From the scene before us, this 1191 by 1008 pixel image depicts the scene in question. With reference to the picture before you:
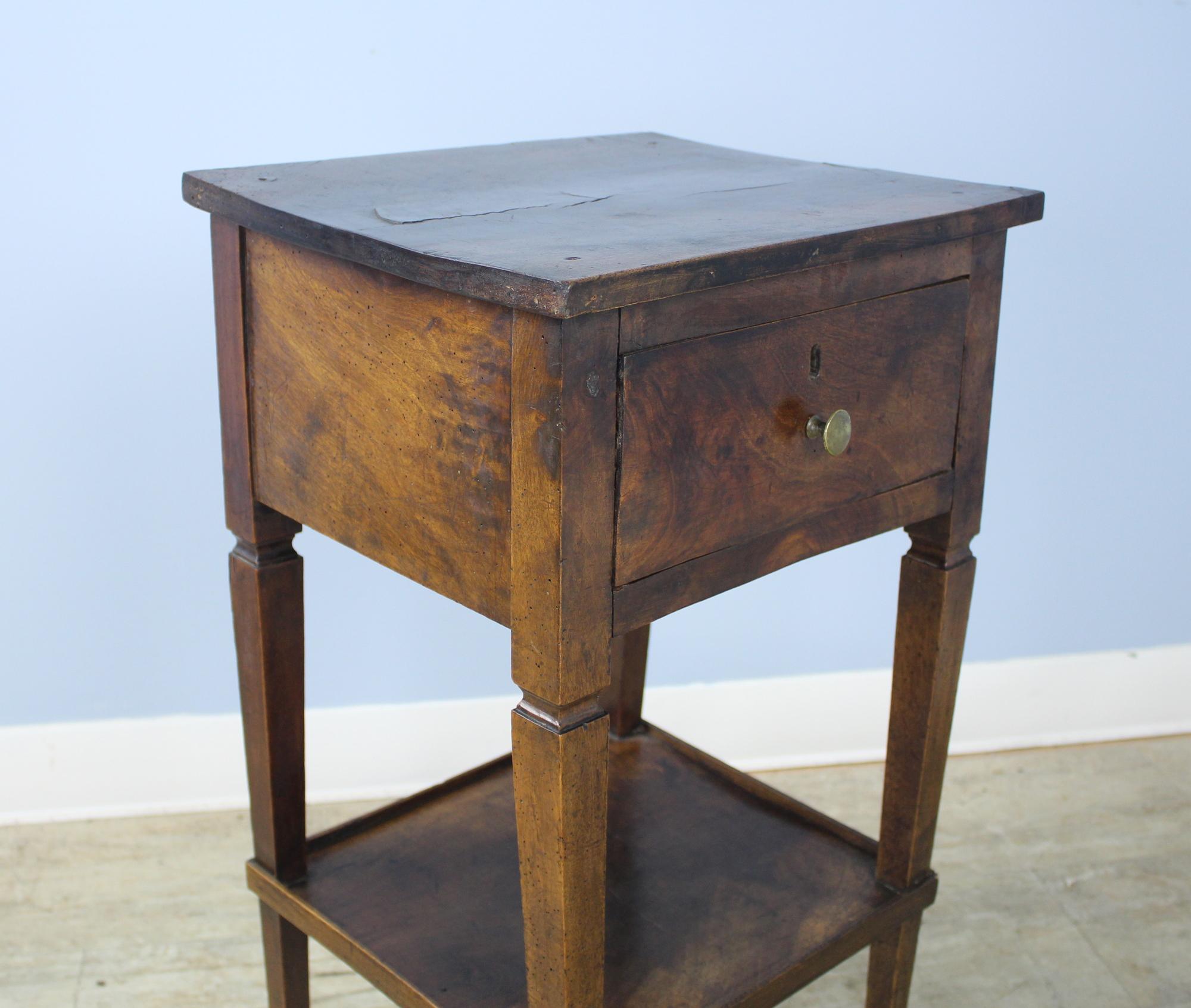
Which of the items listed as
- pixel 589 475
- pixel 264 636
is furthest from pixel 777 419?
pixel 264 636

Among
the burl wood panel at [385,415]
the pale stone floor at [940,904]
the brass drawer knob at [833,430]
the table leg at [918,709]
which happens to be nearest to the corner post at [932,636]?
the table leg at [918,709]

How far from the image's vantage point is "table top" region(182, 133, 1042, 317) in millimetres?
919

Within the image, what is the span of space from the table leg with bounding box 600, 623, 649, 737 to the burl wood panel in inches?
24.9

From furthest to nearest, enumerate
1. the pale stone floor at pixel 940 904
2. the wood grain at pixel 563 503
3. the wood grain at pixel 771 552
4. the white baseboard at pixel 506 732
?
the white baseboard at pixel 506 732 < the pale stone floor at pixel 940 904 < the wood grain at pixel 771 552 < the wood grain at pixel 563 503

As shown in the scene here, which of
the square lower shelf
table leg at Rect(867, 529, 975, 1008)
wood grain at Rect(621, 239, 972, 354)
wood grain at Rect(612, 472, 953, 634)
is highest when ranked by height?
wood grain at Rect(621, 239, 972, 354)

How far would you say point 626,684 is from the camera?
1751 mm

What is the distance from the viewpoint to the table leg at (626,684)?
174 centimetres

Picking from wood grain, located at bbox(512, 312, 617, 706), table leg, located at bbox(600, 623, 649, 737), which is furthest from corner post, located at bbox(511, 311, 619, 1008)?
table leg, located at bbox(600, 623, 649, 737)

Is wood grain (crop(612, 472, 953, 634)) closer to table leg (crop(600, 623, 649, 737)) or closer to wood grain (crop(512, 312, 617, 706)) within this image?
wood grain (crop(512, 312, 617, 706))

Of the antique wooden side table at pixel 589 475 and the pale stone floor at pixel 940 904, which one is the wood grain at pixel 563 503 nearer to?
the antique wooden side table at pixel 589 475

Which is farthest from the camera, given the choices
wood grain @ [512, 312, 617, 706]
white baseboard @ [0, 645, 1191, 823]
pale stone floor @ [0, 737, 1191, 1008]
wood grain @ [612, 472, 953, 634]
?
white baseboard @ [0, 645, 1191, 823]

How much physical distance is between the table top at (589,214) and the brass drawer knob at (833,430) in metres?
0.12

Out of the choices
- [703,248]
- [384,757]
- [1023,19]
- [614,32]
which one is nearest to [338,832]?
[384,757]

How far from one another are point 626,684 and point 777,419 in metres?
0.75
